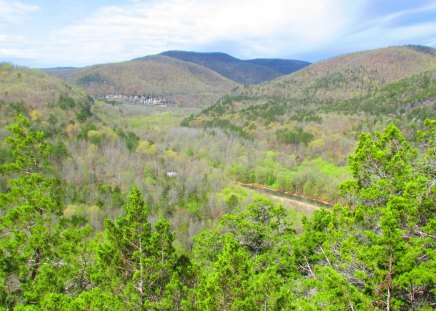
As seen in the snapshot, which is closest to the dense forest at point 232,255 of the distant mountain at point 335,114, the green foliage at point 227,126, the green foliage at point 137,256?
the green foliage at point 137,256

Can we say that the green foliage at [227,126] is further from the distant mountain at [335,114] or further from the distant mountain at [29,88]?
the distant mountain at [29,88]

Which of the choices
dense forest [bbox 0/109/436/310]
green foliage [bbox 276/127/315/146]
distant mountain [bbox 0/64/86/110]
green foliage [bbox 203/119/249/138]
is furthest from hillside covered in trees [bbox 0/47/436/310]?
green foliage [bbox 203/119/249/138]

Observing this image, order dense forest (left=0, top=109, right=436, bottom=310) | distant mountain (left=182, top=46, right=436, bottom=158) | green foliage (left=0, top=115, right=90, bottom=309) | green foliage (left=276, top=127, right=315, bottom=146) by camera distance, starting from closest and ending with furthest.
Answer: dense forest (left=0, top=109, right=436, bottom=310), green foliage (left=0, top=115, right=90, bottom=309), distant mountain (left=182, top=46, right=436, bottom=158), green foliage (left=276, top=127, right=315, bottom=146)

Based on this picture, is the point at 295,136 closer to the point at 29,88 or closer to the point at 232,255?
the point at 29,88

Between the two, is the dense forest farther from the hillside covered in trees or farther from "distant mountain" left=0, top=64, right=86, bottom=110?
"distant mountain" left=0, top=64, right=86, bottom=110

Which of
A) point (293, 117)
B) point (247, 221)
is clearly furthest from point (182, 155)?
point (247, 221)

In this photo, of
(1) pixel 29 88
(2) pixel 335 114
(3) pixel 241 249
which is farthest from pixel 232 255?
(2) pixel 335 114

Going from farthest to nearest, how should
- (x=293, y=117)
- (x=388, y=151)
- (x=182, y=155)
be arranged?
(x=293, y=117) → (x=182, y=155) → (x=388, y=151)

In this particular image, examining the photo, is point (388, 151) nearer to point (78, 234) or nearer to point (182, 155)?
point (78, 234)
